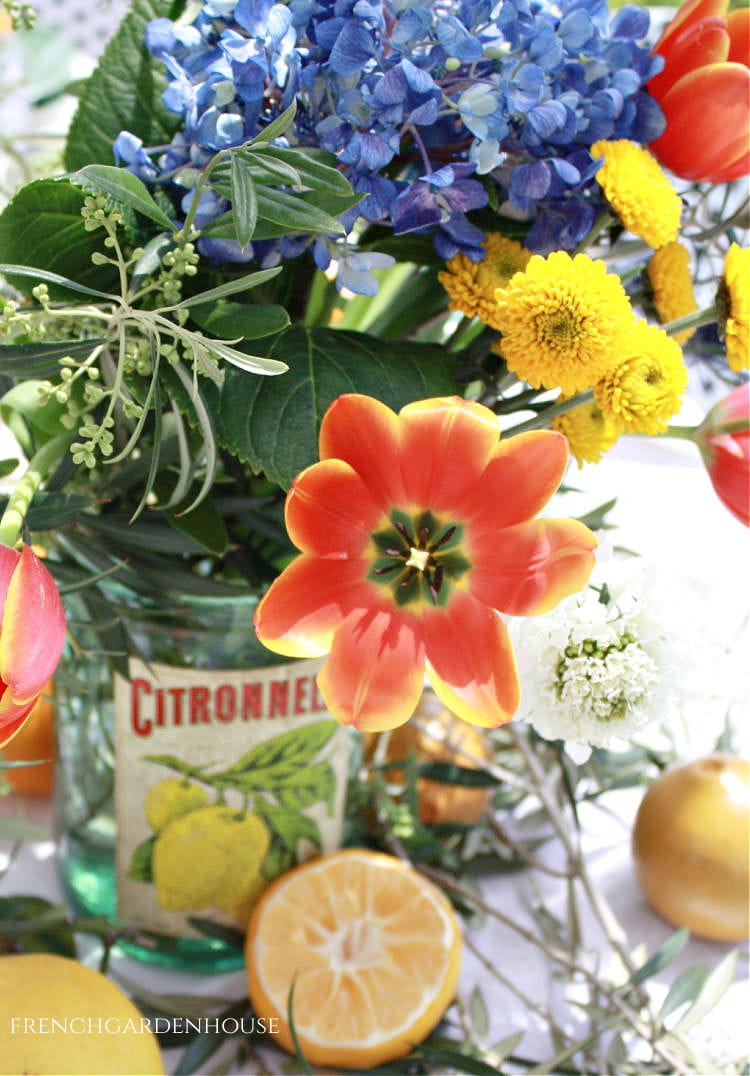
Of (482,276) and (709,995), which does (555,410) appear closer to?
(482,276)

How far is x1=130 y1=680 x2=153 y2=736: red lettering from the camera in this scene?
340mm

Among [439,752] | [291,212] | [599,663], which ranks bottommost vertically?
[439,752]

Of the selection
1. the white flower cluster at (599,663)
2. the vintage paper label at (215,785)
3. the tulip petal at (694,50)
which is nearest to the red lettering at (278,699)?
the vintage paper label at (215,785)

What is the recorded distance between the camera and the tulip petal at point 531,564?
8.7 inches

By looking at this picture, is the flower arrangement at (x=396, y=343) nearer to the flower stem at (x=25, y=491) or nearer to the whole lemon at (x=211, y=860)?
the flower stem at (x=25, y=491)

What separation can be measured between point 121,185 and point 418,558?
106 mm

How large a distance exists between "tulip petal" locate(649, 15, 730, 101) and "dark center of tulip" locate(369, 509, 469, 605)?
14 centimetres

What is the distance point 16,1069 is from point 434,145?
0.26 meters

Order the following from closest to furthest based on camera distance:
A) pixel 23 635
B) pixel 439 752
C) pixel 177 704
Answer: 1. pixel 23 635
2. pixel 177 704
3. pixel 439 752

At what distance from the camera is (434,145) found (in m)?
0.27

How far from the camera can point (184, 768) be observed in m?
0.35

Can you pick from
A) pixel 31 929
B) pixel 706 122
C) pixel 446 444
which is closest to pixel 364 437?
pixel 446 444

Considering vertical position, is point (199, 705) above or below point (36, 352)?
below

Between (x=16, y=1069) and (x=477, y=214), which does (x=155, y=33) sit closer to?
(x=477, y=214)
